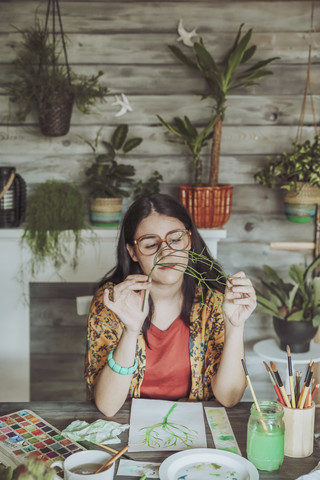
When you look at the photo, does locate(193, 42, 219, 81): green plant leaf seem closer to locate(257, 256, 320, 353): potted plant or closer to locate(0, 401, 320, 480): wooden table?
locate(257, 256, 320, 353): potted plant

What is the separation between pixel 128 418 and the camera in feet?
4.85

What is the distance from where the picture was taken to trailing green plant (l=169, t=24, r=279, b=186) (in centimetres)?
263

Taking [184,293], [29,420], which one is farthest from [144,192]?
[29,420]

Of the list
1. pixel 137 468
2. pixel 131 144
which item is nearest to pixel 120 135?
pixel 131 144

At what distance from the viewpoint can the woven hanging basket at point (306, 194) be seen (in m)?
2.70

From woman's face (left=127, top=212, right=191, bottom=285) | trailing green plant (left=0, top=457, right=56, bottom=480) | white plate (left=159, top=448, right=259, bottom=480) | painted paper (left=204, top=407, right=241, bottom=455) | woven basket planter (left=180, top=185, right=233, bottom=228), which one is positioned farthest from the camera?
woven basket planter (left=180, top=185, right=233, bottom=228)

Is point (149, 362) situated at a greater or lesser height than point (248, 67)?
lesser

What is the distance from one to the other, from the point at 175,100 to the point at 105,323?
1.47 metres

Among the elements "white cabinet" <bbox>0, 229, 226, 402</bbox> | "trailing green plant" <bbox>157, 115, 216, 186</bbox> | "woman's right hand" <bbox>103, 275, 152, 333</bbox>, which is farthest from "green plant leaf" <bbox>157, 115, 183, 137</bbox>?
"woman's right hand" <bbox>103, 275, 152, 333</bbox>

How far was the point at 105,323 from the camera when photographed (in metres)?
1.77

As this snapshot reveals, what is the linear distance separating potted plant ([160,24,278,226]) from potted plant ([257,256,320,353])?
434 millimetres

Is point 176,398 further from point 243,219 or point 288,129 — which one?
point 288,129

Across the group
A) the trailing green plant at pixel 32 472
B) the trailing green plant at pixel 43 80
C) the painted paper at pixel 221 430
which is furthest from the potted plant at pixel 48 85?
the trailing green plant at pixel 32 472

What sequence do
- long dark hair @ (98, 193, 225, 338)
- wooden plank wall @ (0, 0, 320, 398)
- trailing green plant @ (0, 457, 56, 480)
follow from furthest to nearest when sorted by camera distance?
wooden plank wall @ (0, 0, 320, 398) < long dark hair @ (98, 193, 225, 338) < trailing green plant @ (0, 457, 56, 480)
